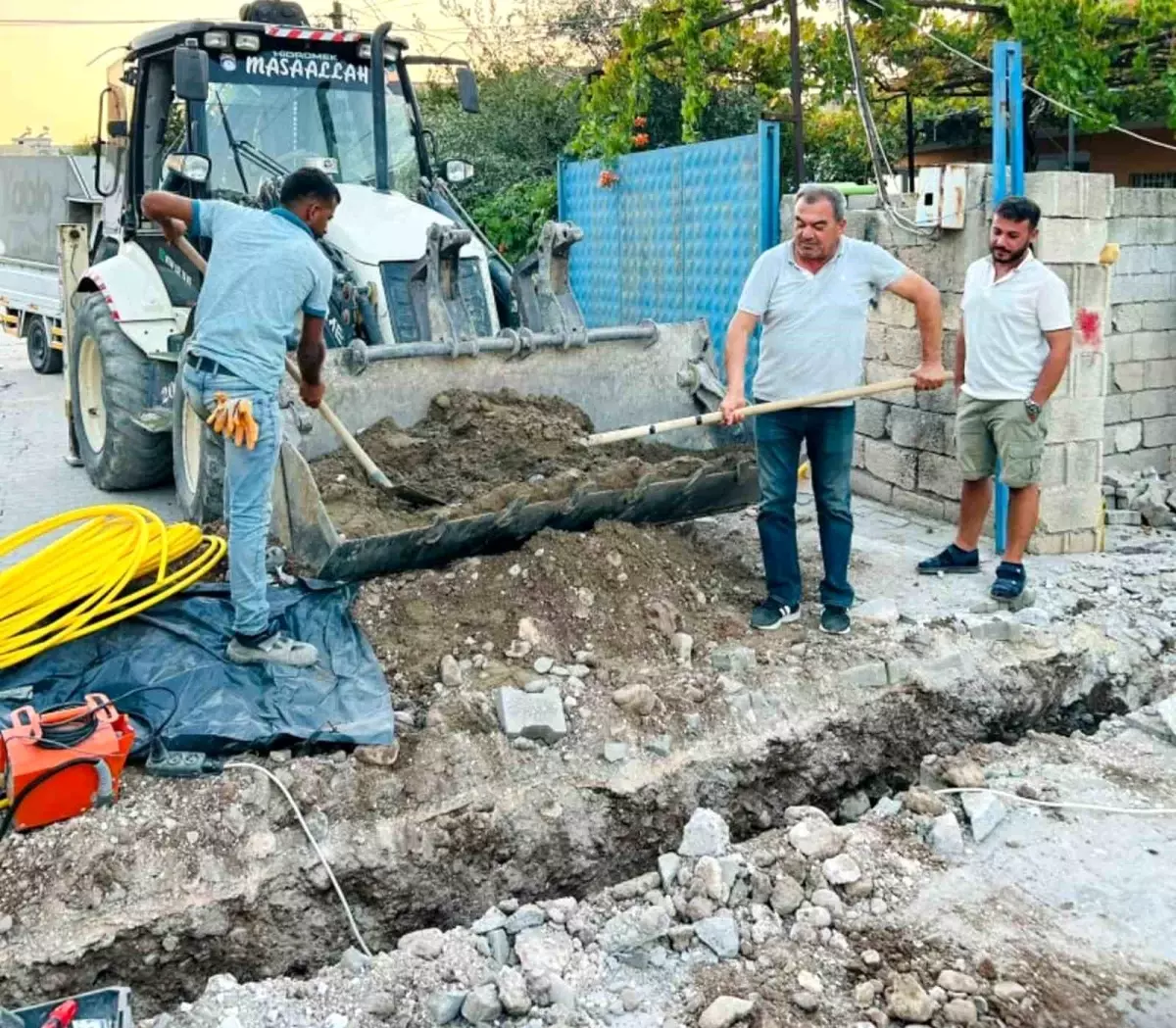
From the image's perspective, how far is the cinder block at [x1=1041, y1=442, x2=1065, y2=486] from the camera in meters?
6.39

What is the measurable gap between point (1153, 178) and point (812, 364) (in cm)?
1153

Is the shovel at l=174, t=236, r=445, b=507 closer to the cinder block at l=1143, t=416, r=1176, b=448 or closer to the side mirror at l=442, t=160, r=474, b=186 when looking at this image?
the side mirror at l=442, t=160, r=474, b=186

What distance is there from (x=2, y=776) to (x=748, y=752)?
257 cm

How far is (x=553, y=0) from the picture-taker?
17062mm

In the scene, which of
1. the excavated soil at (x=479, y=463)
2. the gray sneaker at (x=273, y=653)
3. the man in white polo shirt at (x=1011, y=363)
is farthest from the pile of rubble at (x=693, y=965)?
the man in white polo shirt at (x=1011, y=363)

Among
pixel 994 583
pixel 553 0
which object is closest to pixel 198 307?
Result: pixel 994 583

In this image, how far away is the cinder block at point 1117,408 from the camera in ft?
24.3

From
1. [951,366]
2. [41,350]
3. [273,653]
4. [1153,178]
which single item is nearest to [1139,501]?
[951,366]

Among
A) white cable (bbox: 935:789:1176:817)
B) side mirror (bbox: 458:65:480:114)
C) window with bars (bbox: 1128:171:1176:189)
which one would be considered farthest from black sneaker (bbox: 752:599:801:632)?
window with bars (bbox: 1128:171:1176:189)

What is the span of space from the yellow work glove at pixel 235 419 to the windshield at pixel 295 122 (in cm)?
301

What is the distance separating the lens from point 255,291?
14.5 feet

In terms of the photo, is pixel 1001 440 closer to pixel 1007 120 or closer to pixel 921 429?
pixel 921 429

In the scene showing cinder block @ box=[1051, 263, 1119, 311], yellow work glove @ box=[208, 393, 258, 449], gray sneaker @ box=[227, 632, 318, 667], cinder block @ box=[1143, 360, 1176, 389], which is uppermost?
cinder block @ box=[1051, 263, 1119, 311]

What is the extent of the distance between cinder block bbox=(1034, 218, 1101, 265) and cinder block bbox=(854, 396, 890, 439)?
58.0 inches
